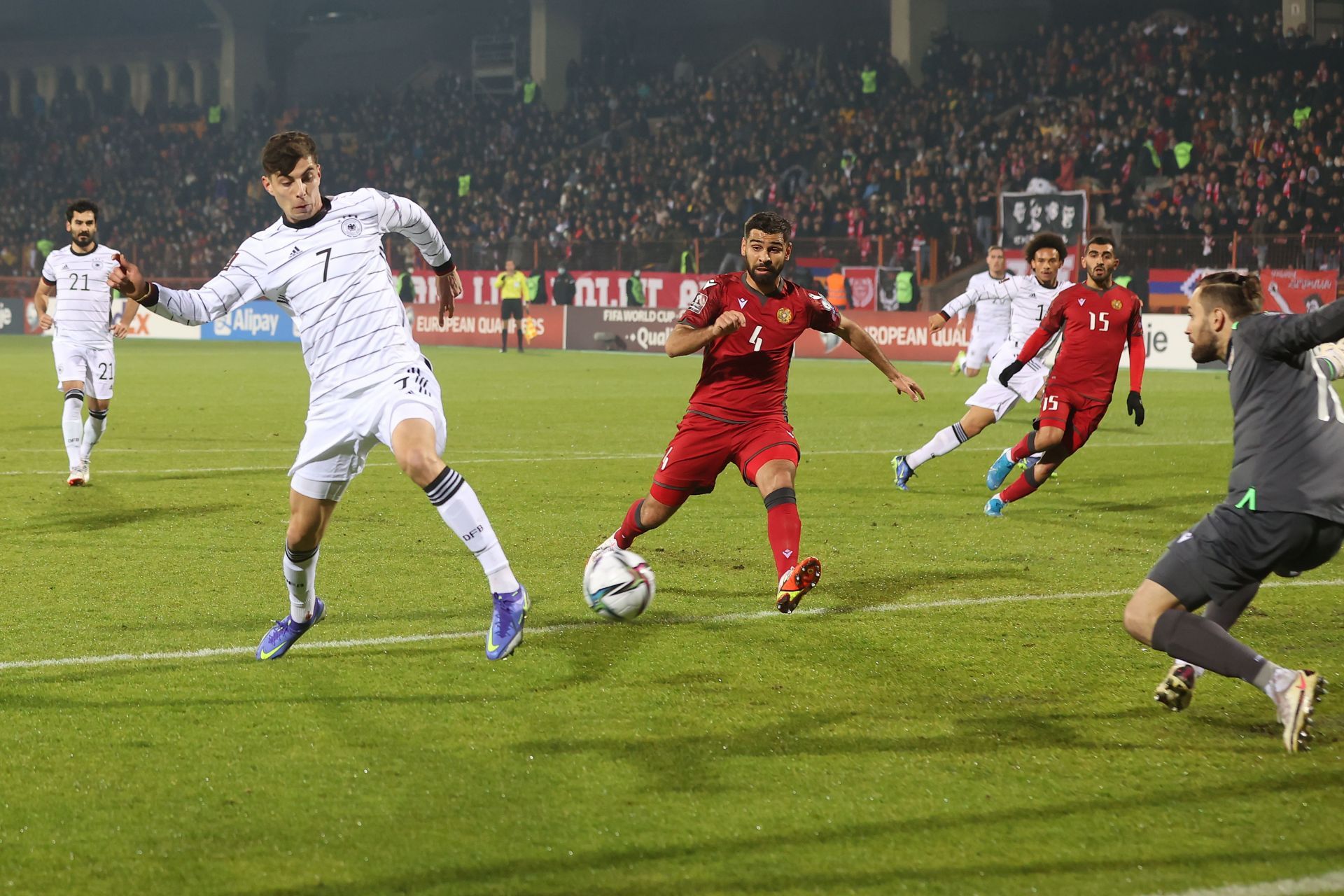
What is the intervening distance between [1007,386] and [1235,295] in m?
6.92

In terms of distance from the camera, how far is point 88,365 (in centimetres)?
1257

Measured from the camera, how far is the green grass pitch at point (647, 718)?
12.4ft

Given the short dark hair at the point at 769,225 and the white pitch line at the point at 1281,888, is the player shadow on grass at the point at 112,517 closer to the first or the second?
the short dark hair at the point at 769,225

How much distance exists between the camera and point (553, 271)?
38344mm

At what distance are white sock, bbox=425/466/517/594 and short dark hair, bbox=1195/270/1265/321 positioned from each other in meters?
2.67

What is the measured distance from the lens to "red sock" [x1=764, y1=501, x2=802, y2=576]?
21.7 ft

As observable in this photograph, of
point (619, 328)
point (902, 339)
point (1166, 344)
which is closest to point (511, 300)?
point (619, 328)

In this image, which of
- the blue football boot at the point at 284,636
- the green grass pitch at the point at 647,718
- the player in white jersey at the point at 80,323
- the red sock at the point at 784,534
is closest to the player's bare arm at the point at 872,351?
the red sock at the point at 784,534

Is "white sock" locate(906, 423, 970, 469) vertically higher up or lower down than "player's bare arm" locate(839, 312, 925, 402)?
lower down

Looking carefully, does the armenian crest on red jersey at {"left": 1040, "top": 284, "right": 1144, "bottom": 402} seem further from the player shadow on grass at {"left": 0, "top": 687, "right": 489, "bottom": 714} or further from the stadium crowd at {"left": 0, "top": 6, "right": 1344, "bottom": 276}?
the stadium crowd at {"left": 0, "top": 6, "right": 1344, "bottom": 276}

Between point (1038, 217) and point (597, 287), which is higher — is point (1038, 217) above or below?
above

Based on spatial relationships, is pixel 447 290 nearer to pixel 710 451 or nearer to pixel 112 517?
pixel 710 451

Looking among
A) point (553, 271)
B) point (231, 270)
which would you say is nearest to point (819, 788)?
point (231, 270)

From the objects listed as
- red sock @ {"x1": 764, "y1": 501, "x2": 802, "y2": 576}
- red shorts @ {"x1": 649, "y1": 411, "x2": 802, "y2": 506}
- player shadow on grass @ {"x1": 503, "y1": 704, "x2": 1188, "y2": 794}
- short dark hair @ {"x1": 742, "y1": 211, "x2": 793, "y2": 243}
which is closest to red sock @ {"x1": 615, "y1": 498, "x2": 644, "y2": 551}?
red shorts @ {"x1": 649, "y1": 411, "x2": 802, "y2": 506}
